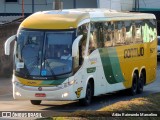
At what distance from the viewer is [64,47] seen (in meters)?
18.9

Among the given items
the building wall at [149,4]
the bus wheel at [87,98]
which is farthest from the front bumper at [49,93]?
the building wall at [149,4]

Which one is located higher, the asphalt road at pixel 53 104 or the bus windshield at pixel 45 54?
the bus windshield at pixel 45 54

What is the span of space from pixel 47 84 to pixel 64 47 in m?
1.25

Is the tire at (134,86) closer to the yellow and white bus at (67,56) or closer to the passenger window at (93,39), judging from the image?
the yellow and white bus at (67,56)

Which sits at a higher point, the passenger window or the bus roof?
the bus roof

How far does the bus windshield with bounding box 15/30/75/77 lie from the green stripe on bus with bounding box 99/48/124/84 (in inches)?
98.1

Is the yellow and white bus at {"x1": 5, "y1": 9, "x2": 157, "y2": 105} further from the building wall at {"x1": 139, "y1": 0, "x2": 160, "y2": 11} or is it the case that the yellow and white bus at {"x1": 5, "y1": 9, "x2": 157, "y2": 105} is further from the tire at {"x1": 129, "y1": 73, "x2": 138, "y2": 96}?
the building wall at {"x1": 139, "y1": 0, "x2": 160, "y2": 11}

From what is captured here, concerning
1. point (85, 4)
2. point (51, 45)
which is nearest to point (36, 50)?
point (51, 45)

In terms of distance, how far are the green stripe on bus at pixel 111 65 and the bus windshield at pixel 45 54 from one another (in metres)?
2.49

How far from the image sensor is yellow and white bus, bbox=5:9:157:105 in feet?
61.4

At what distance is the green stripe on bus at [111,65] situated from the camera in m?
21.4

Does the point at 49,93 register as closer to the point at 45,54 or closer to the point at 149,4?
the point at 45,54

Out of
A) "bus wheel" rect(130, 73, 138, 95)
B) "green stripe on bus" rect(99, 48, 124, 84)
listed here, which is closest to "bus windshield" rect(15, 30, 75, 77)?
"green stripe on bus" rect(99, 48, 124, 84)

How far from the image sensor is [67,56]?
61.7ft
